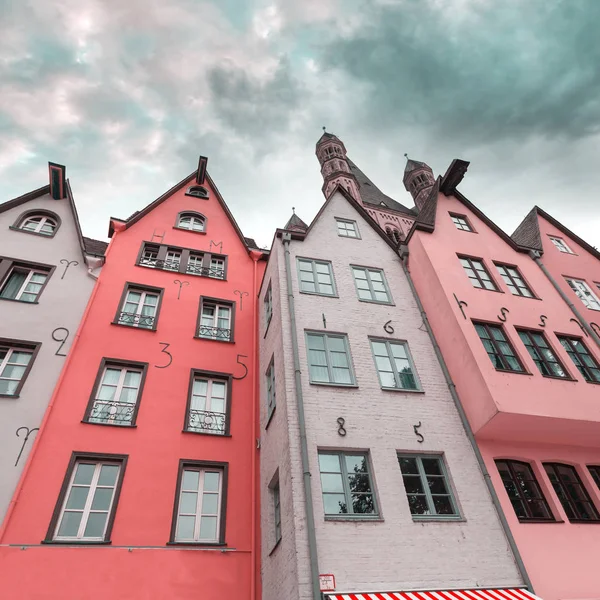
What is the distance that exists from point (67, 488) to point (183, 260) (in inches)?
369

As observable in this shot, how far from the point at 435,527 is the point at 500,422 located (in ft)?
10.8

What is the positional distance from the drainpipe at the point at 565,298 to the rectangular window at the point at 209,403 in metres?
12.4

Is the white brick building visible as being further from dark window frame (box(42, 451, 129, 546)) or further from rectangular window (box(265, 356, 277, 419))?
dark window frame (box(42, 451, 129, 546))

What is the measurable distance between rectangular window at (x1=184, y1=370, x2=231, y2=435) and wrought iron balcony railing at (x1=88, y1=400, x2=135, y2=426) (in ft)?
5.35

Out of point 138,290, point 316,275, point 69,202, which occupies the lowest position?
point 316,275

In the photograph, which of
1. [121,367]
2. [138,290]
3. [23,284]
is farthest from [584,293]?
[23,284]

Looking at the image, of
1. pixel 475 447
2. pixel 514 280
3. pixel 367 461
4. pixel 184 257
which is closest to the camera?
pixel 367 461

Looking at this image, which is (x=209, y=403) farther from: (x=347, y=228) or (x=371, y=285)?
(x=347, y=228)

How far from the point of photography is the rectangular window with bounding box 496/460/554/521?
1020cm

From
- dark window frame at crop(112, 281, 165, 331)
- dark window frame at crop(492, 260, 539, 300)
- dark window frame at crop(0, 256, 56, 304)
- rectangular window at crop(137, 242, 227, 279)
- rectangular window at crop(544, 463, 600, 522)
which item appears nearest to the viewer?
rectangular window at crop(544, 463, 600, 522)

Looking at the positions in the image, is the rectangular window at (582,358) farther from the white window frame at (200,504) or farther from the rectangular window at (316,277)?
the white window frame at (200,504)

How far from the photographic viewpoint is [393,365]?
1223 cm

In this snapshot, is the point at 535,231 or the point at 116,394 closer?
the point at 116,394

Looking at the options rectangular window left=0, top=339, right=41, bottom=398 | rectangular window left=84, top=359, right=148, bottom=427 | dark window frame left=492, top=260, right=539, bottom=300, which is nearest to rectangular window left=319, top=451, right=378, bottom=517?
rectangular window left=84, top=359, right=148, bottom=427
